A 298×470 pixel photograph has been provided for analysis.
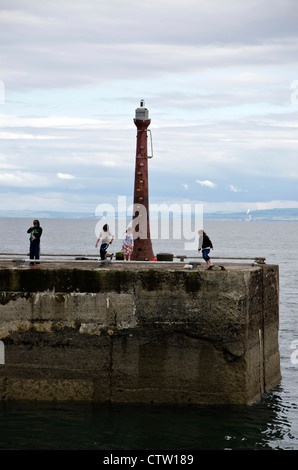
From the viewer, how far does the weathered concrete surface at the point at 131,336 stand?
1584 cm

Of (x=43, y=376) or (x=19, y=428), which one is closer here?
(x=19, y=428)

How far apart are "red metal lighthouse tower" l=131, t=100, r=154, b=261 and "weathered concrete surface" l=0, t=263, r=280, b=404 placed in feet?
20.0

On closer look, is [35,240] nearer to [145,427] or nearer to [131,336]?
[131,336]

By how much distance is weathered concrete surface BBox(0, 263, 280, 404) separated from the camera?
15.8 m

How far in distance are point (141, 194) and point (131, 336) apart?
7.05m

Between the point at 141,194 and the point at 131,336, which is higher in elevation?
the point at 141,194

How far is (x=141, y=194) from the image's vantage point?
2188cm

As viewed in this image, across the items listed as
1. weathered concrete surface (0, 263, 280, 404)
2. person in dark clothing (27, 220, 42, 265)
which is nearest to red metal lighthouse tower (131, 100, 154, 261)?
person in dark clothing (27, 220, 42, 265)

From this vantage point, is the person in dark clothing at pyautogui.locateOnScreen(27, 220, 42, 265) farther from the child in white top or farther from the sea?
the sea

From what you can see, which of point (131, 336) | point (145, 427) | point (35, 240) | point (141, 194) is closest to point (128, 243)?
point (141, 194)
